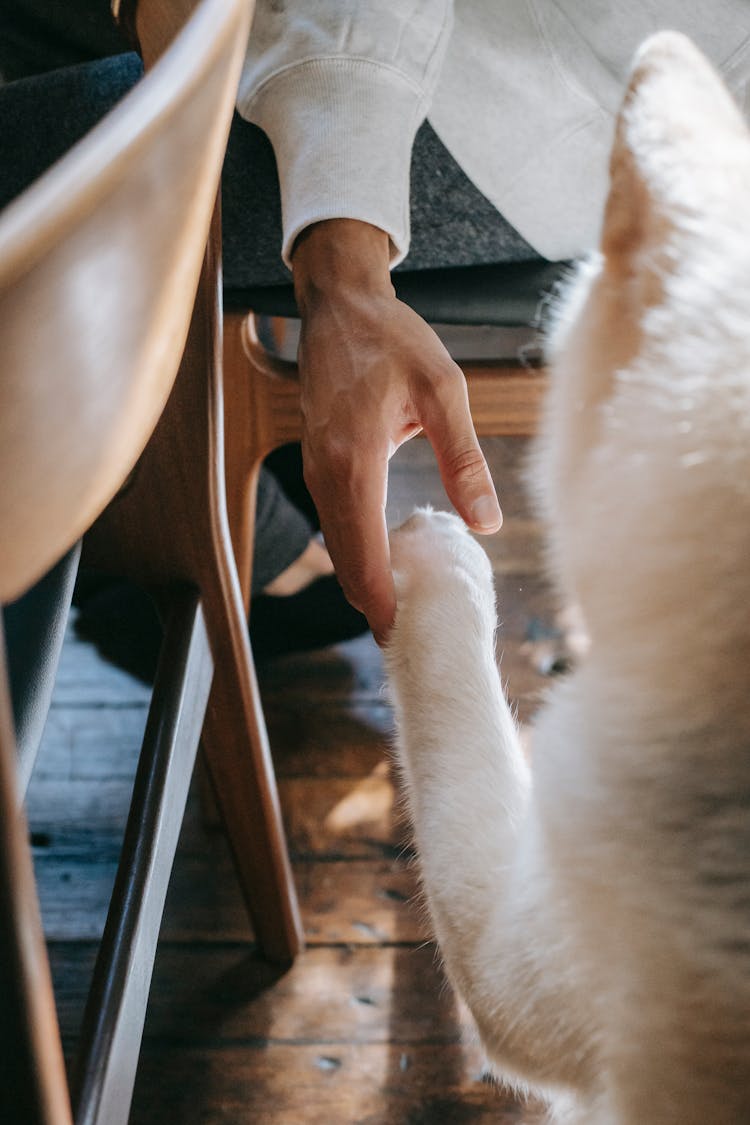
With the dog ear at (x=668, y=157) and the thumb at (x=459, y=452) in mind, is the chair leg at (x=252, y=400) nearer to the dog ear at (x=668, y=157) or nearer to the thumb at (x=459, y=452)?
the thumb at (x=459, y=452)

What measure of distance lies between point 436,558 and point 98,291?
0.36 m

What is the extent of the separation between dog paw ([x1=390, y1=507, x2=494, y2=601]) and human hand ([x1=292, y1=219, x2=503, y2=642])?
19mm

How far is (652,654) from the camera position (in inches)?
13.5

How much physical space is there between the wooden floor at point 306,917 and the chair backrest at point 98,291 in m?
0.39

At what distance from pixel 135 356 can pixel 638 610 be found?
0.20 m

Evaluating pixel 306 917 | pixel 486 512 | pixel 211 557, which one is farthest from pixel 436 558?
pixel 306 917

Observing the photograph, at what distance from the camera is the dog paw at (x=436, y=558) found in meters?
0.53

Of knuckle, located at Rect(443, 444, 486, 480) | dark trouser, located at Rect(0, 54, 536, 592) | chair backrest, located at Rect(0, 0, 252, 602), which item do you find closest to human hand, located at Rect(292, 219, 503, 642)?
knuckle, located at Rect(443, 444, 486, 480)

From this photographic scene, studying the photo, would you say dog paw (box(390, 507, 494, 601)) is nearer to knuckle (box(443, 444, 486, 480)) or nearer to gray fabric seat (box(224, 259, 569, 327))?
knuckle (box(443, 444, 486, 480))

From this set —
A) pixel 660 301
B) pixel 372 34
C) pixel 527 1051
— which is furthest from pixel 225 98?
pixel 527 1051

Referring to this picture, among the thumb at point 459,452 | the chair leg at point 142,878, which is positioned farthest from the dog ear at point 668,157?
the chair leg at point 142,878

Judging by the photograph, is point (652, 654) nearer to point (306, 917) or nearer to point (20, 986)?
point (20, 986)

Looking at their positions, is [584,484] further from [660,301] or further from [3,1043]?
[3,1043]

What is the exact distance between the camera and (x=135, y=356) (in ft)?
0.75
